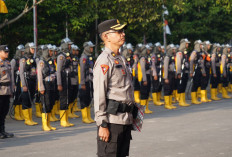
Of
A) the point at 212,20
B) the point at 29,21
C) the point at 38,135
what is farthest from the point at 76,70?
the point at 212,20

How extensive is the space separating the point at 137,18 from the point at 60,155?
1366 cm

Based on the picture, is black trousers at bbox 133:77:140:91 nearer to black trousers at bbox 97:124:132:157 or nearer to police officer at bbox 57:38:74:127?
police officer at bbox 57:38:74:127

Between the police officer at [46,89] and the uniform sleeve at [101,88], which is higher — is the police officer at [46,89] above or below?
below

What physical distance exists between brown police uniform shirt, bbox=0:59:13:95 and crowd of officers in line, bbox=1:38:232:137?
370 mm

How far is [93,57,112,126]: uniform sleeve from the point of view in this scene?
5.14m

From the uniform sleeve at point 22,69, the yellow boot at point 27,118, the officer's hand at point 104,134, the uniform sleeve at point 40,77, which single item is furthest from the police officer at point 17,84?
the officer's hand at point 104,134

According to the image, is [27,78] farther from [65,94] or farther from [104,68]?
[104,68]

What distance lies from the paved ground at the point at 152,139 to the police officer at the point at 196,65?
153 inches

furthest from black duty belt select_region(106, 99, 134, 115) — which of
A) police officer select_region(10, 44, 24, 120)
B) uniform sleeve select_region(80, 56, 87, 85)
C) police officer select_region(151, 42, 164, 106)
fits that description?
police officer select_region(151, 42, 164, 106)

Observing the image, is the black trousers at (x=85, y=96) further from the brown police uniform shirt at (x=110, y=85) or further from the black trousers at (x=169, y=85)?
the brown police uniform shirt at (x=110, y=85)

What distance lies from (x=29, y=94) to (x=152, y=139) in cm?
461

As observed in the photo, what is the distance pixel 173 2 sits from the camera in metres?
21.3

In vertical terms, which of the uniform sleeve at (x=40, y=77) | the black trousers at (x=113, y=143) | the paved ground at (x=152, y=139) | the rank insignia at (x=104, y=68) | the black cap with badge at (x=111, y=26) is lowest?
the paved ground at (x=152, y=139)

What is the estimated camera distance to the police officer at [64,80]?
490 inches
